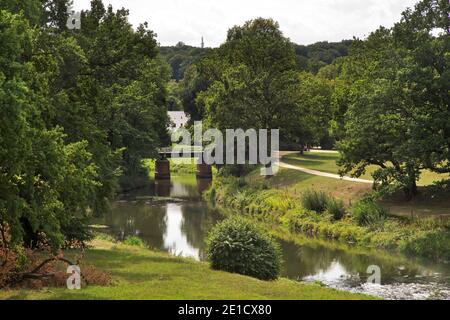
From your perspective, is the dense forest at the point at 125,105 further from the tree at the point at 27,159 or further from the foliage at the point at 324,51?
the foliage at the point at 324,51

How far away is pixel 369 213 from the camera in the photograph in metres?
35.9

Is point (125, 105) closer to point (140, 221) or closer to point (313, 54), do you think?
point (140, 221)

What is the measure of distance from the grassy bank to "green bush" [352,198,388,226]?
391 mm

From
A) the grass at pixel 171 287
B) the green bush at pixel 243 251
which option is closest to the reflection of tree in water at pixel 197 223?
the green bush at pixel 243 251

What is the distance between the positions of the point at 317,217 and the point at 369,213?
453cm

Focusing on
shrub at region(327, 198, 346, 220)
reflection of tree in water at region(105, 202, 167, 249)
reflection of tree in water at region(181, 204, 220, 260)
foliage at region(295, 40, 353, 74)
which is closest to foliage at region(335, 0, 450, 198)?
shrub at region(327, 198, 346, 220)

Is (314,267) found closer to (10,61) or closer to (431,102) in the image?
(431,102)

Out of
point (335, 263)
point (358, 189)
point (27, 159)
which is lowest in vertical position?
point (335, 263)

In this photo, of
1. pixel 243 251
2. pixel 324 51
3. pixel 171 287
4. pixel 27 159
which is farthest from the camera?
pixel 324 51

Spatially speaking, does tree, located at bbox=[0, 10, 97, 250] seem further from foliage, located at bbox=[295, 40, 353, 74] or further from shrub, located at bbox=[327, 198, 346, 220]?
foliage, located at bbox=[295, 40, 353, 74]

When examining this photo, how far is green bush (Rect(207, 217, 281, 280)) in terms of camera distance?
19.6 m

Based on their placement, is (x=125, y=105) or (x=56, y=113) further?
(x=125, y=105)

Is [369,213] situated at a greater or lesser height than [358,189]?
lesser

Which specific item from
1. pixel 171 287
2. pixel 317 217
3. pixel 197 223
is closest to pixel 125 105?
pixel 197 223
